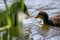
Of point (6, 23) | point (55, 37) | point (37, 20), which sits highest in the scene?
point (6, 23)

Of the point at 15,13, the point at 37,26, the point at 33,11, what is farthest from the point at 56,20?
the point at 15,13

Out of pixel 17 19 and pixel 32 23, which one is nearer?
pixel 17 19

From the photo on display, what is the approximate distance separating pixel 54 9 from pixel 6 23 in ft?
4.58

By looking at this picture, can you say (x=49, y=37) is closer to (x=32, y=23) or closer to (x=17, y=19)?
(x=32, y=23)

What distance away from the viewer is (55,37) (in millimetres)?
1115

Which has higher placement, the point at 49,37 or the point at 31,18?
the point at 31,18

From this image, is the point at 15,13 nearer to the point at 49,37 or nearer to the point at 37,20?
the point at 49,37

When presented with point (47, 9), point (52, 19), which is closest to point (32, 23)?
point (52, 19)

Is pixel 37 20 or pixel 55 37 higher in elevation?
pixel 37 20

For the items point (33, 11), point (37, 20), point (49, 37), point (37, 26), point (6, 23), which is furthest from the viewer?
point (33, 11)

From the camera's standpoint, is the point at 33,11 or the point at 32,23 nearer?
the point at 32,23

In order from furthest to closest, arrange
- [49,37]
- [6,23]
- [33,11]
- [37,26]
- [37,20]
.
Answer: [33,11]
[37,20]
[37,26]
[49,37]
[6,23]

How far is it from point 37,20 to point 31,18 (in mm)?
59

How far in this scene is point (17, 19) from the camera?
0.28 m
